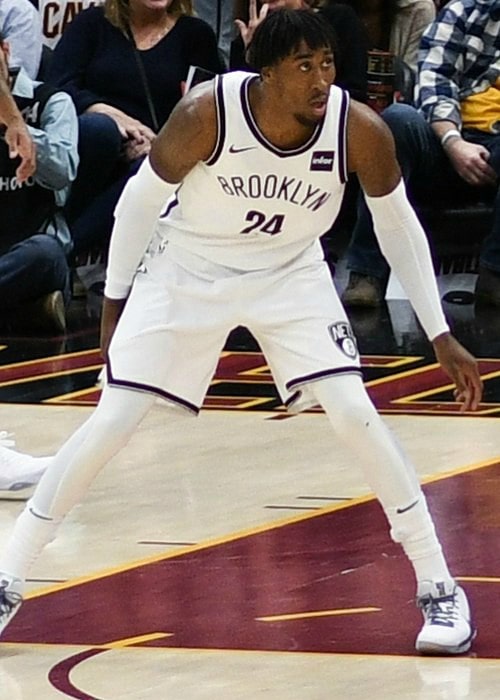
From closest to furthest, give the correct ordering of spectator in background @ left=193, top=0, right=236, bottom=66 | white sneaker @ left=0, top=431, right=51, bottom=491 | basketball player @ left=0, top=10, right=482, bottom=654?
basketball player @ left=0, top=10, right=482, bottom=654
white sneaker @ left=0, top=431, right=51, bottom=491
spectator in background @ left=193, top=0, right=236, bottom=66

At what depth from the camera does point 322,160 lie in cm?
395

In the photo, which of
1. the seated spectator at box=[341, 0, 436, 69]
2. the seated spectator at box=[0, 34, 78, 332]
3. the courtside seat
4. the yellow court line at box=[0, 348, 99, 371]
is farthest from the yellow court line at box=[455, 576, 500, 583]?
the seated spectator at box=[341, 0, 436, 69]

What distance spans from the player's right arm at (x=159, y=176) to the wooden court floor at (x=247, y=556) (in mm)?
600

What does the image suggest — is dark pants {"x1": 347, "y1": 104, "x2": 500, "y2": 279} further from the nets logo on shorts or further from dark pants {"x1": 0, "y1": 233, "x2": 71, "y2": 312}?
the nets logo on shorts

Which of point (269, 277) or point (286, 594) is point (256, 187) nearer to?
point (269, 277)

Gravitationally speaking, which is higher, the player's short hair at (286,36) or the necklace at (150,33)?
the player's short hair at (286,36)

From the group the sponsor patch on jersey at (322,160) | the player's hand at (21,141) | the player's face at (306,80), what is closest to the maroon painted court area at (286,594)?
the sponsor patch on jersey at (322,160)

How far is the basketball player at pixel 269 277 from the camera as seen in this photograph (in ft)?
12.8

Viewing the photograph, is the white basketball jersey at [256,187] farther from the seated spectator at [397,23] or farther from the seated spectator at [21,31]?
the seated spectator at [397,23]

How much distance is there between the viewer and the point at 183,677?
365 cm

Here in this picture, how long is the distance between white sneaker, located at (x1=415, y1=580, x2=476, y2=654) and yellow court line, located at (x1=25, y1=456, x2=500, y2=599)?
0.84m

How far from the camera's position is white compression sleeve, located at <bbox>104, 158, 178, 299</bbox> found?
4.00 m

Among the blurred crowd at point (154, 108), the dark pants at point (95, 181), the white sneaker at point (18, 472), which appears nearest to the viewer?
the white sneaker at point (18, 472)

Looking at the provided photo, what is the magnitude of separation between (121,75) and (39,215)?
0.92 m
